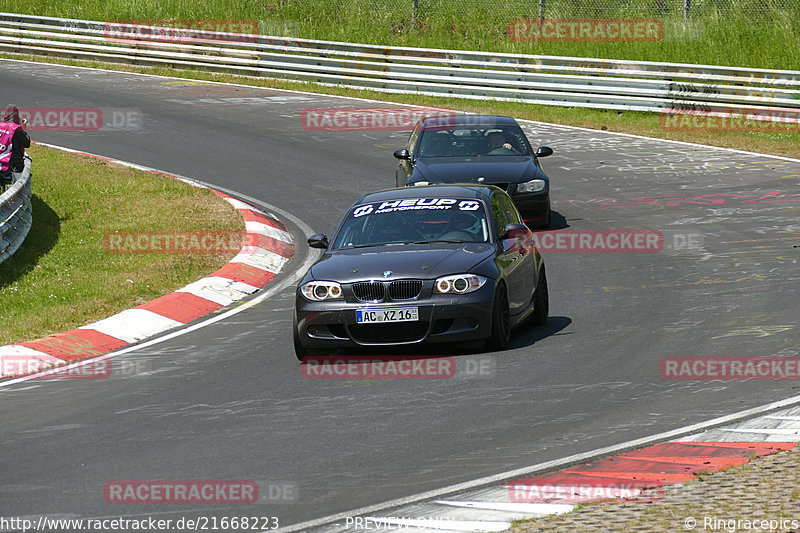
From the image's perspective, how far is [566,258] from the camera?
14.6 meters

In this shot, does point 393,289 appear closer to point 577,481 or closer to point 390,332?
→ point 390,332

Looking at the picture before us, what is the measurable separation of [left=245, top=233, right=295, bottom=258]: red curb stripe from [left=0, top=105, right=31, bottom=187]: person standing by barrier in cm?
370

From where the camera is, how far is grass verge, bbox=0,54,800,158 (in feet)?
77.6

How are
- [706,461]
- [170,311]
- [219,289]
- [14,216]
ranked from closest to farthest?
[706,461] → [170,311] → [219,289] → [14,216]

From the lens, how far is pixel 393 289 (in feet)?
32.3

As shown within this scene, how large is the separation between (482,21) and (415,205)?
917 inches

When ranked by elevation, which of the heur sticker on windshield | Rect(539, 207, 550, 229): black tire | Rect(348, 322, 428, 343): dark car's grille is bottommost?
Rect(539, 207, 550, 229): black tire

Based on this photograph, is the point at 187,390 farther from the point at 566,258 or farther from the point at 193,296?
the point at 566,258

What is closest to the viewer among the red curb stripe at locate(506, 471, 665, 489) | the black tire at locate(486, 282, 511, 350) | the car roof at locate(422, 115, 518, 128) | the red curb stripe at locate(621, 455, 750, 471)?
the red curb stripe at locate(506, 471, 665, 489)

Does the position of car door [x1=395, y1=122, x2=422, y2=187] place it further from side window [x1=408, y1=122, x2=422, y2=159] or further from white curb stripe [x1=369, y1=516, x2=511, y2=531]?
white curb stripe [x1=369, y1=516, x2=511, y2=531]

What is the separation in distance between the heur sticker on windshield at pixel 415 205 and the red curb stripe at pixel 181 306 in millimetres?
2225

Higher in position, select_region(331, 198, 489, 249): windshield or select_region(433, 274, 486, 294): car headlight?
select_region(331, 198, 489, 249): windshield

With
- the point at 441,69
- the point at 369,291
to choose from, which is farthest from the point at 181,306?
the point at 441,69

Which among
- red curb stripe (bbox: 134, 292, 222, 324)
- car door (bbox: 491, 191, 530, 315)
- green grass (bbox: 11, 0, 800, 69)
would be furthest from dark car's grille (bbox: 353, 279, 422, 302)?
green grass (bbox: 11, 0, 800, 69)
